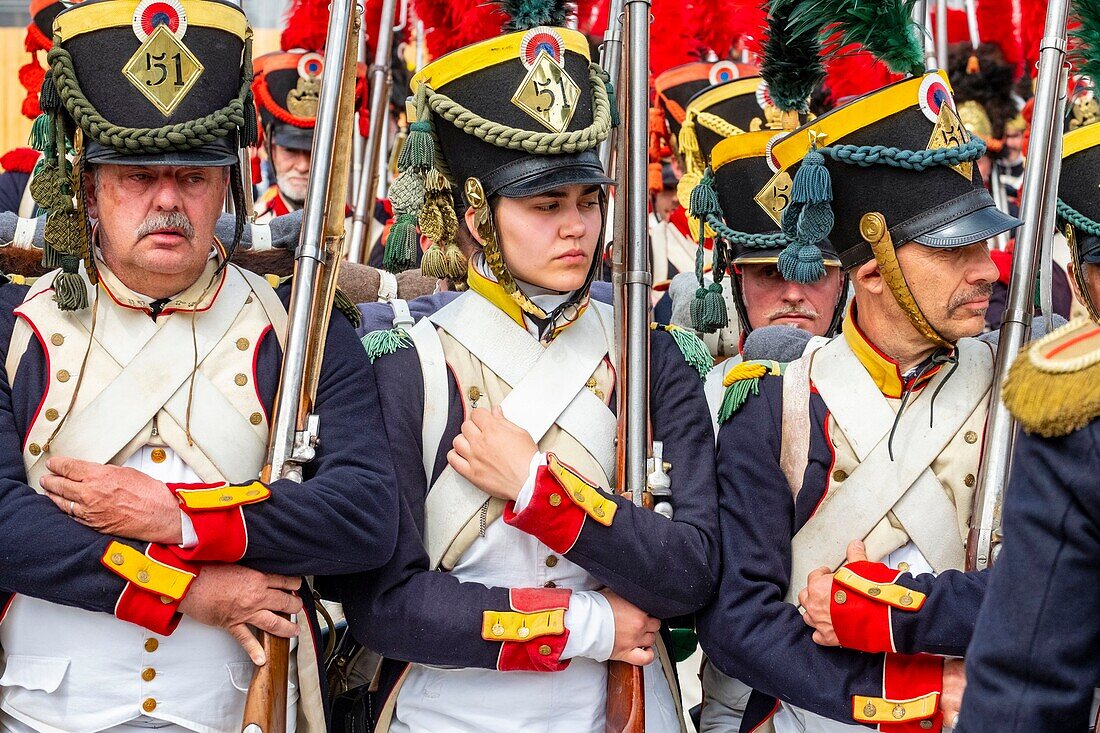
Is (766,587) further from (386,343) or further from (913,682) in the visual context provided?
(386,343)

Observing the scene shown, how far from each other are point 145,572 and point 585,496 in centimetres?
95

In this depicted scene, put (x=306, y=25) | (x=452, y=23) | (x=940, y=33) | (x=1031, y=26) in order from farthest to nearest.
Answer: (x=1031, y=26) → (x=306, y=25) → (x=940, y=33) → (x=452, y=23)

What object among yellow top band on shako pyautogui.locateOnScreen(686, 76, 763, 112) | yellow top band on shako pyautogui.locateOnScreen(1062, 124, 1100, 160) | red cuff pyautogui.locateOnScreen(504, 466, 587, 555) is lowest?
red cuff pyautogui.locateOnScreen(504, 466, 587, 555)

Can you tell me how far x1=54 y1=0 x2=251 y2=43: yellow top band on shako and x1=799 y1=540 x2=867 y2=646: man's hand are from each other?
1863 mm

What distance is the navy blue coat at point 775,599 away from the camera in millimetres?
3146

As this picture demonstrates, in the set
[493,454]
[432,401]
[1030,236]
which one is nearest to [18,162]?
[432,401]

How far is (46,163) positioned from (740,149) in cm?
216

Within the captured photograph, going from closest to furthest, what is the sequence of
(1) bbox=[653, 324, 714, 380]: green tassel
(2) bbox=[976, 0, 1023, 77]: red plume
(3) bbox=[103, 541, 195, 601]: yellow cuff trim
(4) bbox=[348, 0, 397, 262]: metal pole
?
(3) bbox=[103, 541, 195, 601]: yellow cuff trim → (1) bbox=[653, 324, 714, 380]: green tassel → (4) bbox=[348, 0, 397, 262]: metal pole → (2) bbox=[976, 0, 1023, 77]: red plume

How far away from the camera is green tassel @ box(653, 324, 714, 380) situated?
11.9 ft

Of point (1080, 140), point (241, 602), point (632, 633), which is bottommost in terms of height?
point (632, 633)

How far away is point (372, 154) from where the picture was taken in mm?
6879

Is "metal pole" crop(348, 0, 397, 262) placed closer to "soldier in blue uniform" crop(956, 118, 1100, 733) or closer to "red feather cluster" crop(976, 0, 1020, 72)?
"red feather cluster" crop(976, 0, 1020, 72)

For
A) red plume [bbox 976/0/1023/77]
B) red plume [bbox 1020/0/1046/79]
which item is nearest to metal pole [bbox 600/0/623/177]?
red plume [bbox 1020/0/1046/79]

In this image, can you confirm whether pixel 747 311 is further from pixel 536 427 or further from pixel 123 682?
pixel 123 682
